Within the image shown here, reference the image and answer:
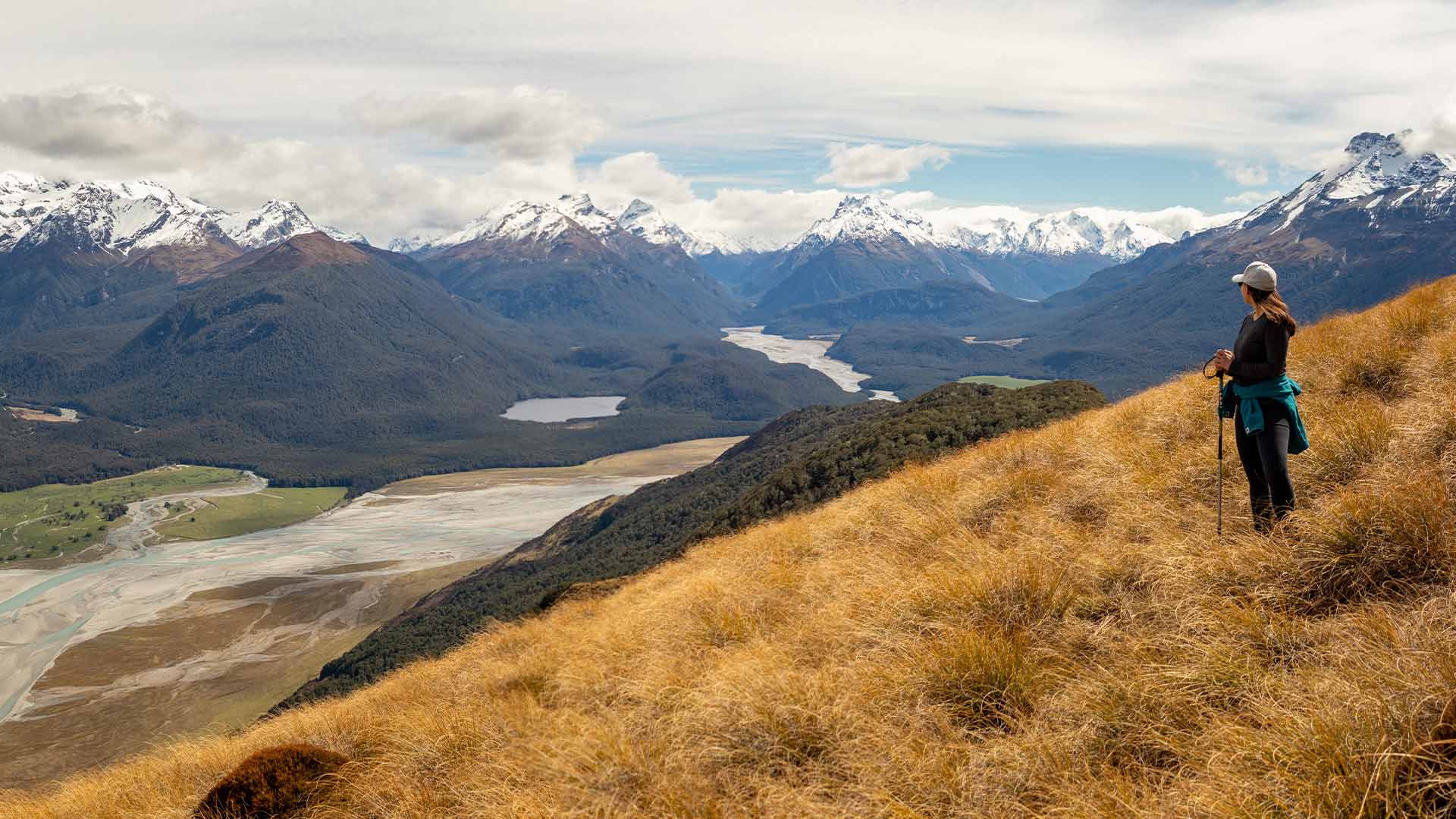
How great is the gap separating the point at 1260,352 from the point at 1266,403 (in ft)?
1.90

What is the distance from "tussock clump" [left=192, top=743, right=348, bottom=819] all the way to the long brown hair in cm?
1229

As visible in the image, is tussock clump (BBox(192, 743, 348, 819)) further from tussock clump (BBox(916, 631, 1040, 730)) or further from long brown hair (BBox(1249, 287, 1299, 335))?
long brown hair (BBox(1249, 287, 1299, 335))

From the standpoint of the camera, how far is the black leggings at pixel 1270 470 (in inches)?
328

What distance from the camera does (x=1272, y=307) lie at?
28.7 ft

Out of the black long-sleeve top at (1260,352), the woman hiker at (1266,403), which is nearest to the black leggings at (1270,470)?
the woman hiker at (1266,403)

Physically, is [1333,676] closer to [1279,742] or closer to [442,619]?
[1279,742]

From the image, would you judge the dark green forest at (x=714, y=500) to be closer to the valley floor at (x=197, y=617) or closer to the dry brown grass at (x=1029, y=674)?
the dry brown grass at (x=1029, y=674)

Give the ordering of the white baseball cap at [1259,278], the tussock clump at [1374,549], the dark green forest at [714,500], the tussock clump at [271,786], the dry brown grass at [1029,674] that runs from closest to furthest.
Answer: the dry brown grass at [1029,674] → the tussock clump at [1374,549] → the white baseball cap at [1259,278] → the tussock clump at [271,786] → the dark green forest at [714,500]

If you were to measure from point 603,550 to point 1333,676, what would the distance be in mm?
84954

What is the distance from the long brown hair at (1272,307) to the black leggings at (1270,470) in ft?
2.91

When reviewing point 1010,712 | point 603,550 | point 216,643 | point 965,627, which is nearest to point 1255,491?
point 965,627

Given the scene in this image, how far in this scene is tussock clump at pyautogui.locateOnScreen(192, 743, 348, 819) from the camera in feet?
30.4

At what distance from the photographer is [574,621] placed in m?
16.2

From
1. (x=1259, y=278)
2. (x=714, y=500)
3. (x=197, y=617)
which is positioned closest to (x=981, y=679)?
(x=1259, y=278)
